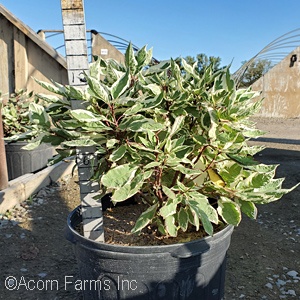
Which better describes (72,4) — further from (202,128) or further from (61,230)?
(61,230)

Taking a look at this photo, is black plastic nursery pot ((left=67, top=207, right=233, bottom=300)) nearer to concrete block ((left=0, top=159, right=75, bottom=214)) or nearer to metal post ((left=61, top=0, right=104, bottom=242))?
metal post ((left=61, top=0, right=104, bottom=242))

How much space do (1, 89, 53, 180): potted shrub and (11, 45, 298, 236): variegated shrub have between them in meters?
2.33

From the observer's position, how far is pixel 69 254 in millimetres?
2275

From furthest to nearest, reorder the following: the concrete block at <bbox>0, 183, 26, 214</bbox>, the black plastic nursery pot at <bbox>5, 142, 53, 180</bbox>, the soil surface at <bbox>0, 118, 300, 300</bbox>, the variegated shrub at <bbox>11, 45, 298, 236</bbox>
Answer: the black plastic nursery pot at <bbox>5, 142, 53, 180</bbox> → the concrete block at <bbox>0, 183, 26, 214</bbox> → the soil surface at <bbox>0, 118, 300, 300</bbox> → the variegated shrub at <bbox>11, 45, 298, 236</bbox>

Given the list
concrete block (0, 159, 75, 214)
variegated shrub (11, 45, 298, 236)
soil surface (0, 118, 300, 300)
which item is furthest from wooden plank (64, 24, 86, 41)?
concrete block (0, 159, 75, 214)

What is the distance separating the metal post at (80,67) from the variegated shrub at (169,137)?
5 centimetres

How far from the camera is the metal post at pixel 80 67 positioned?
3.98 ft

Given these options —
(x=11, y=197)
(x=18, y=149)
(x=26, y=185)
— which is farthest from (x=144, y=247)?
(x=18, y=149)

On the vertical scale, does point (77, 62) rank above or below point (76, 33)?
below

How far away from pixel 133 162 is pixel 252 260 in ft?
4.44

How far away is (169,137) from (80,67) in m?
0.42

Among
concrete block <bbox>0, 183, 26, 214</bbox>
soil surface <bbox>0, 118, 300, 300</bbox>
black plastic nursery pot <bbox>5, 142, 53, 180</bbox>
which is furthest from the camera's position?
black plastic nursery pot <bbox>5, 142, 53, 180</bbox>

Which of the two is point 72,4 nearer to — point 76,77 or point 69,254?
point 76,77

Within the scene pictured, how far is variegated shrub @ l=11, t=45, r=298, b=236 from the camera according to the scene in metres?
1.15
